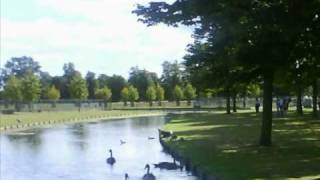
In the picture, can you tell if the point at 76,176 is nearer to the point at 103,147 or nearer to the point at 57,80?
the point at 103,147

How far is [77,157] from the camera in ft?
102

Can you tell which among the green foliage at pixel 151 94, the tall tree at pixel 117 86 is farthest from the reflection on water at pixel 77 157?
the tall tree at pixel 117 86

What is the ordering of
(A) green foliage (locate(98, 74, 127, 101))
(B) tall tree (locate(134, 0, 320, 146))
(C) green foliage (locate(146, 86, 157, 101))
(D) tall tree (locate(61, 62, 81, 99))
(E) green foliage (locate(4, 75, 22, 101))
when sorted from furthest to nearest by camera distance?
(A) green foliage (locate(98, 74, 127, 101))
(D) tall tree (locate(61, 62, 81, 99))
(C) green foliage (locate(146, 86, 157, 101))
(E) green foliage (locate(4, 75, 22, 101))
(B) tall tree (locate(134, 0, 320, 146))

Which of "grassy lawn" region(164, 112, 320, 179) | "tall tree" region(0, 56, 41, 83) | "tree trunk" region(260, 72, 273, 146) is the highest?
"tall tree" region(0, 56, 41, 83)

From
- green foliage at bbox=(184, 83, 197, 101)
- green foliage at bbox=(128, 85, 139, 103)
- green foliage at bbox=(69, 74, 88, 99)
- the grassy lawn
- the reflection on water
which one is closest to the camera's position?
the grassy lawn

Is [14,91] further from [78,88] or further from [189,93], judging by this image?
[189,93]

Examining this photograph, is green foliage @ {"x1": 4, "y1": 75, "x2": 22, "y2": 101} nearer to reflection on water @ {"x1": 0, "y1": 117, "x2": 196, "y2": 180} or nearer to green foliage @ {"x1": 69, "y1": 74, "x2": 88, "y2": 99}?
green foliage @ {"x1": 69, "y1": 74, "x2": 88, "y2": 99}

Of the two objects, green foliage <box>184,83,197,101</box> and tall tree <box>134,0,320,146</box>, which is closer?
tall tree <box>134,0,320,146</box>

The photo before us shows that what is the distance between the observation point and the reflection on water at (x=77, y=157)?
2404cm

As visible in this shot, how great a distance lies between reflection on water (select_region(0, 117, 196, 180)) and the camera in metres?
24.0

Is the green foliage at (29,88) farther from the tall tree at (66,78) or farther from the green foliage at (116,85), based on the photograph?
the green foliage at (116,85)

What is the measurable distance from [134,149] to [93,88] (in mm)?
106251

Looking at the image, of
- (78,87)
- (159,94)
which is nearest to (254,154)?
A: (78,87)

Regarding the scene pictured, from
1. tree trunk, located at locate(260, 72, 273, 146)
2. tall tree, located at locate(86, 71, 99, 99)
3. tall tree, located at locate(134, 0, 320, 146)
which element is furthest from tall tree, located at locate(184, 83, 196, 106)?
tall tree, located at locate(134, 0, 320, 146)
